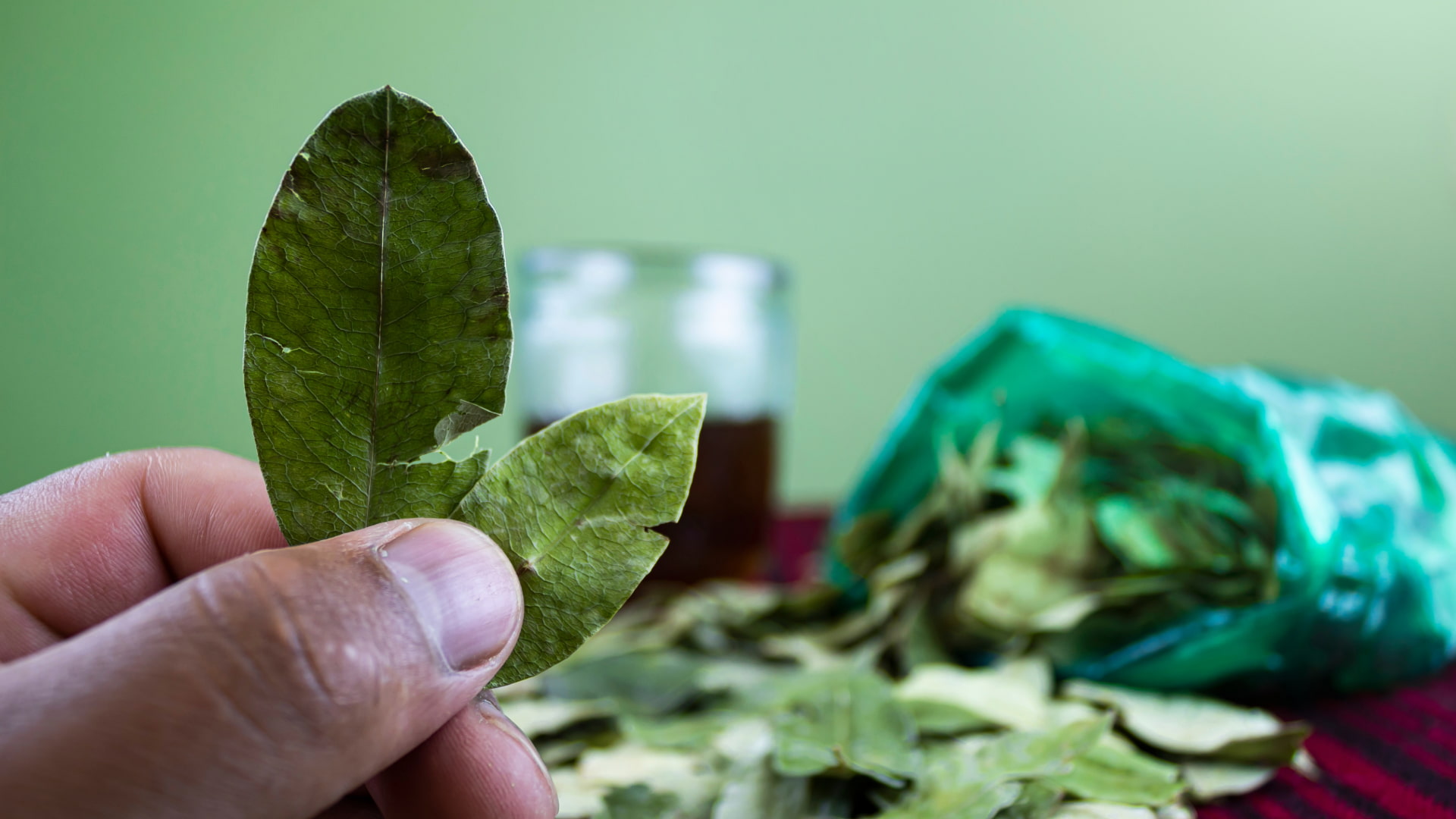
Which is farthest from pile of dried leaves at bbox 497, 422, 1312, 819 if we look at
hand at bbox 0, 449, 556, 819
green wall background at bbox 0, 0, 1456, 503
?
green wall background at bbox 0, 0, 1456, 503

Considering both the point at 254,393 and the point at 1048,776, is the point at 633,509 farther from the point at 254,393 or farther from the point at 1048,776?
the point at 1048,776

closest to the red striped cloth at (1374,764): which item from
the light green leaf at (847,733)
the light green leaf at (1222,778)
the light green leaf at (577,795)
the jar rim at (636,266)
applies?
the light green leaf at (1222,778)

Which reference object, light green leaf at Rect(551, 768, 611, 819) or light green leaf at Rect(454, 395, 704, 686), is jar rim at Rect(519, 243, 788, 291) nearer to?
light green leaf at Rect(551, 768, 611, 819)

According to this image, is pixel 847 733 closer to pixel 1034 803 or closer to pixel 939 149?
pixel 1034 803

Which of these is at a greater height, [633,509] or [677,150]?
[677,150]

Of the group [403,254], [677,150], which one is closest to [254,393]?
[403,254]

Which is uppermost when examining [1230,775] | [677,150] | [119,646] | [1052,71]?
[1052,71]
